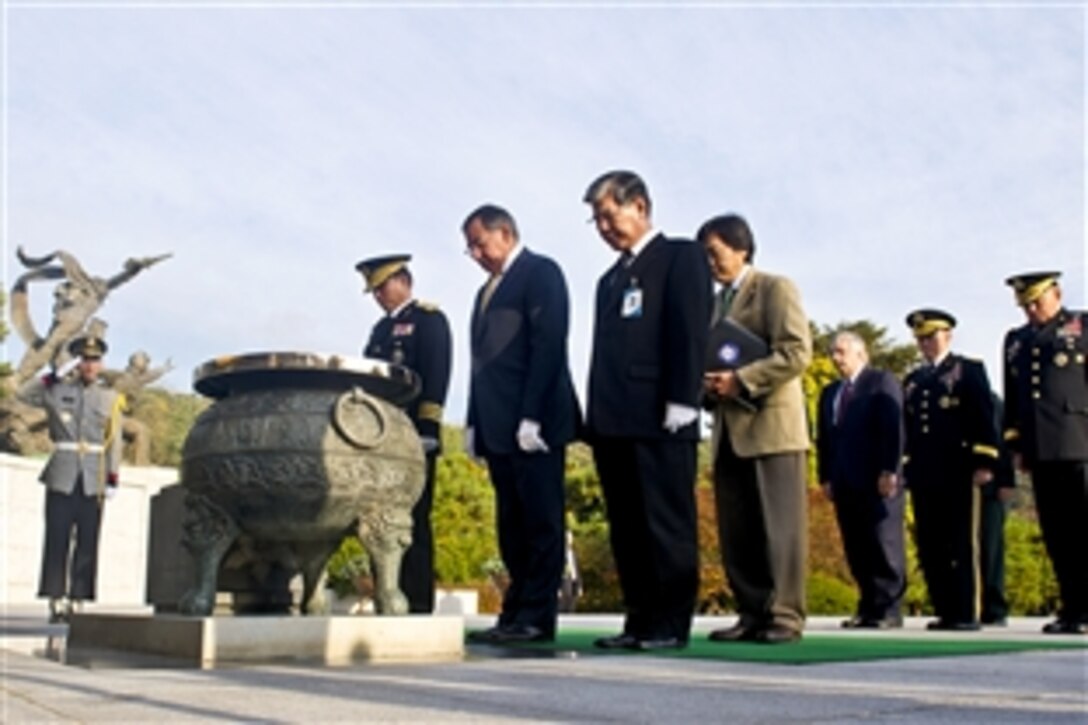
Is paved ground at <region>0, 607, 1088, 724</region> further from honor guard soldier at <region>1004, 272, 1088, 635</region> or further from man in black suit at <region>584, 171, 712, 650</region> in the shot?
honor guard soldier at <region>1004, 272, 1088, 635</region>

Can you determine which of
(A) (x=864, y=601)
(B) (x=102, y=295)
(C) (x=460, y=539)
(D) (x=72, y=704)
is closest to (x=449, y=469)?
(C) (x=460, y=539)

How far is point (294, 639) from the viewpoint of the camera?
4324mm

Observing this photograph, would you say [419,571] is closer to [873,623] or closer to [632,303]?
[632,303]

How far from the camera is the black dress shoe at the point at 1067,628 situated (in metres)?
6.97

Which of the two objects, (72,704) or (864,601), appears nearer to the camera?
(72,704)

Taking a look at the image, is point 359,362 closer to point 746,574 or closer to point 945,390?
point 746,574

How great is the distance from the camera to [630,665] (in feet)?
12.8

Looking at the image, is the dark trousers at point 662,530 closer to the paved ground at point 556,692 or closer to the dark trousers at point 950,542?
the paved ground at point 556,692

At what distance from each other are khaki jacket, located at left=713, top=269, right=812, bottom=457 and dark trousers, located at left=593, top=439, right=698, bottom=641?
1.52 ft

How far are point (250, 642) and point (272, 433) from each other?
29.2 inches

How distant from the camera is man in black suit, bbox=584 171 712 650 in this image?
15.2ft

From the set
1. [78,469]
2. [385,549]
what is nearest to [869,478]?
[385,549]

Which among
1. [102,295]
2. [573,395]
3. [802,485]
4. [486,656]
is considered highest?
[102,295]

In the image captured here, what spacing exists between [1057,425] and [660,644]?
358 cm
